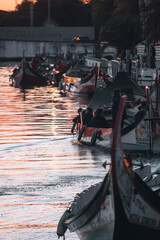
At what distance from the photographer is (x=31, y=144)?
27.6m

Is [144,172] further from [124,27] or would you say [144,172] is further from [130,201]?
[124,27]

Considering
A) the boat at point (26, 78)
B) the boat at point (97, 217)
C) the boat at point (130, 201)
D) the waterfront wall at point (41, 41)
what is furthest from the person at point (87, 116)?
the waterfront wall at point (41, 41)

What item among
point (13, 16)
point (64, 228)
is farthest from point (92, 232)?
point (13, 16)

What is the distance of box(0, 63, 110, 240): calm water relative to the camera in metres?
15.1

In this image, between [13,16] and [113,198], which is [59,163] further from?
[13,16]

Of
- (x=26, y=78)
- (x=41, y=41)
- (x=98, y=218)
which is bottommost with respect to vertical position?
(x=41, y=41)

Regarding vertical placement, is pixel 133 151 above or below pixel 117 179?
below

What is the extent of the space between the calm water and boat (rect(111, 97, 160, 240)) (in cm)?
306

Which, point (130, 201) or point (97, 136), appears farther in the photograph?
point (97, 136)

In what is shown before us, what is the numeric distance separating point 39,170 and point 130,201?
36.6ft

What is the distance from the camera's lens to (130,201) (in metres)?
10.7

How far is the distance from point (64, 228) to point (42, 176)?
26.4ft

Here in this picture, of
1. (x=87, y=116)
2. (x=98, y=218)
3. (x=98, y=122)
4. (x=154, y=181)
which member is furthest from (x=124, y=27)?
(x=98, y=218)

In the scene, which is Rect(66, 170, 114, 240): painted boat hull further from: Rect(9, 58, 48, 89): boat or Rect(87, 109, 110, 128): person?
Rect(9, 58, 48, 89): boat
